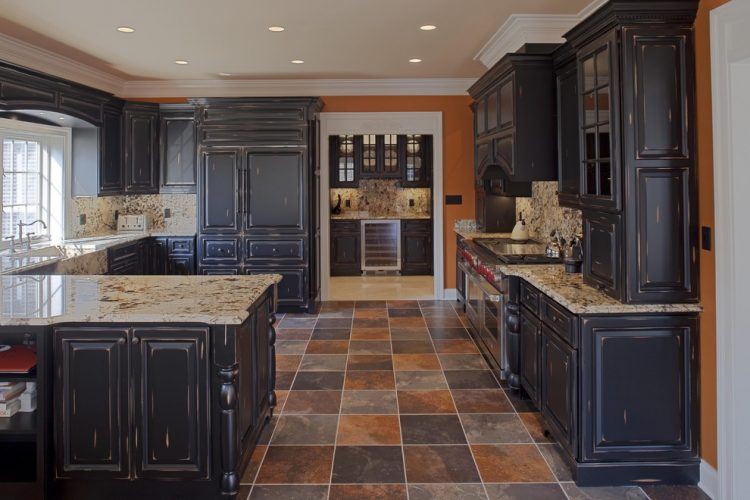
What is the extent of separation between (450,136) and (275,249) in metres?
2.68

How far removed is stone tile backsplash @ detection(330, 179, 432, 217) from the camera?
10.3 m

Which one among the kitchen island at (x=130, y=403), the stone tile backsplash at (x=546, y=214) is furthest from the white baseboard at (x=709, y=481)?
the kitchen island at (x=130, y=403)

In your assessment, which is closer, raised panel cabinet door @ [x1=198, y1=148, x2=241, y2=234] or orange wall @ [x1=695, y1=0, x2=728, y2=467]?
orange wall @ [x1=695, y1=0, x2=728, y2=467]

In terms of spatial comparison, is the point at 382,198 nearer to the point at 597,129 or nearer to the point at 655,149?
the point at 597,129

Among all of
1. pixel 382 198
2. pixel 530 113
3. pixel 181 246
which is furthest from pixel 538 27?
pixel 382 198

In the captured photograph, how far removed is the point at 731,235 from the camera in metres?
2.46

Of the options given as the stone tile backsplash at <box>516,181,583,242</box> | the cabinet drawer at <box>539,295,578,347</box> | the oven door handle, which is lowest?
the cabinet drawer at <box>539,295,578,347</box>

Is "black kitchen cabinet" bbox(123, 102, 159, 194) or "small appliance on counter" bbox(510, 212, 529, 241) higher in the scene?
"black kitchen cabinet" bbox(123, 102, 159, 194)

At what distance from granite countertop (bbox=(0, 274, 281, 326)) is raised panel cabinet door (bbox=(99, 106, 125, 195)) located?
9.98 ft

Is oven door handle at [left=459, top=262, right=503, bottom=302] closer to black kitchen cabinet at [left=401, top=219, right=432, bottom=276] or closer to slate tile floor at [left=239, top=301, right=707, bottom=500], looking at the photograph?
slate tile floor at [left=239, top=301, right=707, bottom=500]

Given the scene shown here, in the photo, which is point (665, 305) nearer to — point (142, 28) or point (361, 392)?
point (361, 392)

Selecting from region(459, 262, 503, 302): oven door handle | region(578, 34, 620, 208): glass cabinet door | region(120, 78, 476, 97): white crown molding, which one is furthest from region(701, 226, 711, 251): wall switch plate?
region(120, 78, 476, 97): white crown molding

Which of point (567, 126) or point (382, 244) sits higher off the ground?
point (567, 126)

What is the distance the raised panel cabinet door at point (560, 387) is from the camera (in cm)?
280
